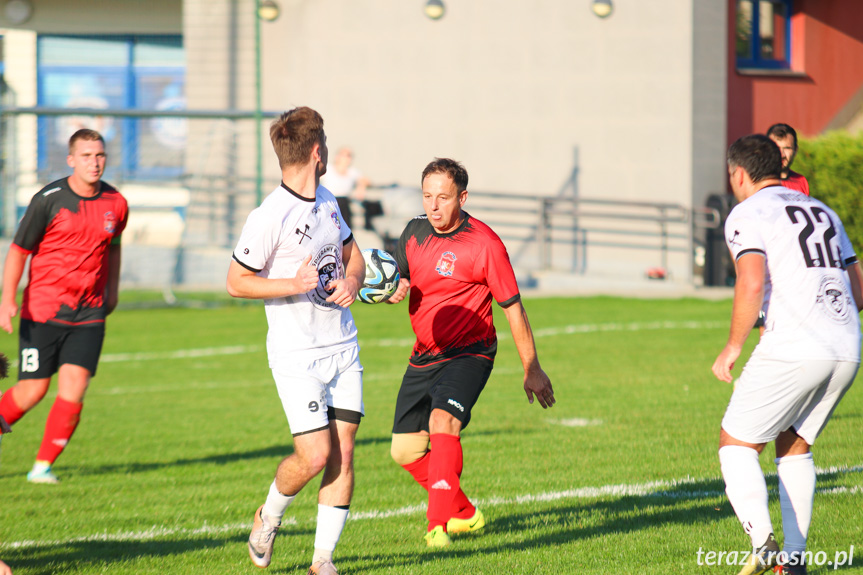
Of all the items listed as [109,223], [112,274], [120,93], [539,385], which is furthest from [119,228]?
[120,93]

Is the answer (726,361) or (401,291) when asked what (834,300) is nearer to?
(726,361)

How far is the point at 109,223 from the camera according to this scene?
23.7 ft

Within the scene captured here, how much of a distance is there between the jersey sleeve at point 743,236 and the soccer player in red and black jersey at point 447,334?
1309mm

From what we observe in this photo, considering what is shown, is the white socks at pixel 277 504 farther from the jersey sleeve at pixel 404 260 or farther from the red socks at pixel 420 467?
the jersey sleeve at pixel 404 260

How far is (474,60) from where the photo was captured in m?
21.9

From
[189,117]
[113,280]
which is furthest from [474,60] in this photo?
[113,280]

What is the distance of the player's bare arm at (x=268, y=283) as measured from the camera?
443 cm

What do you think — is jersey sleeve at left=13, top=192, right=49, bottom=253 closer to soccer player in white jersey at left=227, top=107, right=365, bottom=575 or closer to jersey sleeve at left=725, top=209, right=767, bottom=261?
soccer player in white jersey at left=227, top=107, right=365, bottom=575

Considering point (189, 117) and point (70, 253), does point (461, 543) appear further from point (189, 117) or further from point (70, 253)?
point (189, 117)

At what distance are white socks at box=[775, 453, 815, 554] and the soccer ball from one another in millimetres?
2179

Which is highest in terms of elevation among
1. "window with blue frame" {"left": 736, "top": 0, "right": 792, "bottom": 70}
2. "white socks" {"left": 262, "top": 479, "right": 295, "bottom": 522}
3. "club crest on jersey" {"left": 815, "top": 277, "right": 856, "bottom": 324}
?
"window with blue frame" {"left": 736, "top": 0, "right": 792, "bottom": 70}

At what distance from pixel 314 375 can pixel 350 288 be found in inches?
17.9

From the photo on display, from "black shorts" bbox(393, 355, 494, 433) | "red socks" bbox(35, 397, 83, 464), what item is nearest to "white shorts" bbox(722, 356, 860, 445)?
"black shorts" bbox(393, 355, 494, 433)

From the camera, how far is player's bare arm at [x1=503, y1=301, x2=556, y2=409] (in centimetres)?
526
